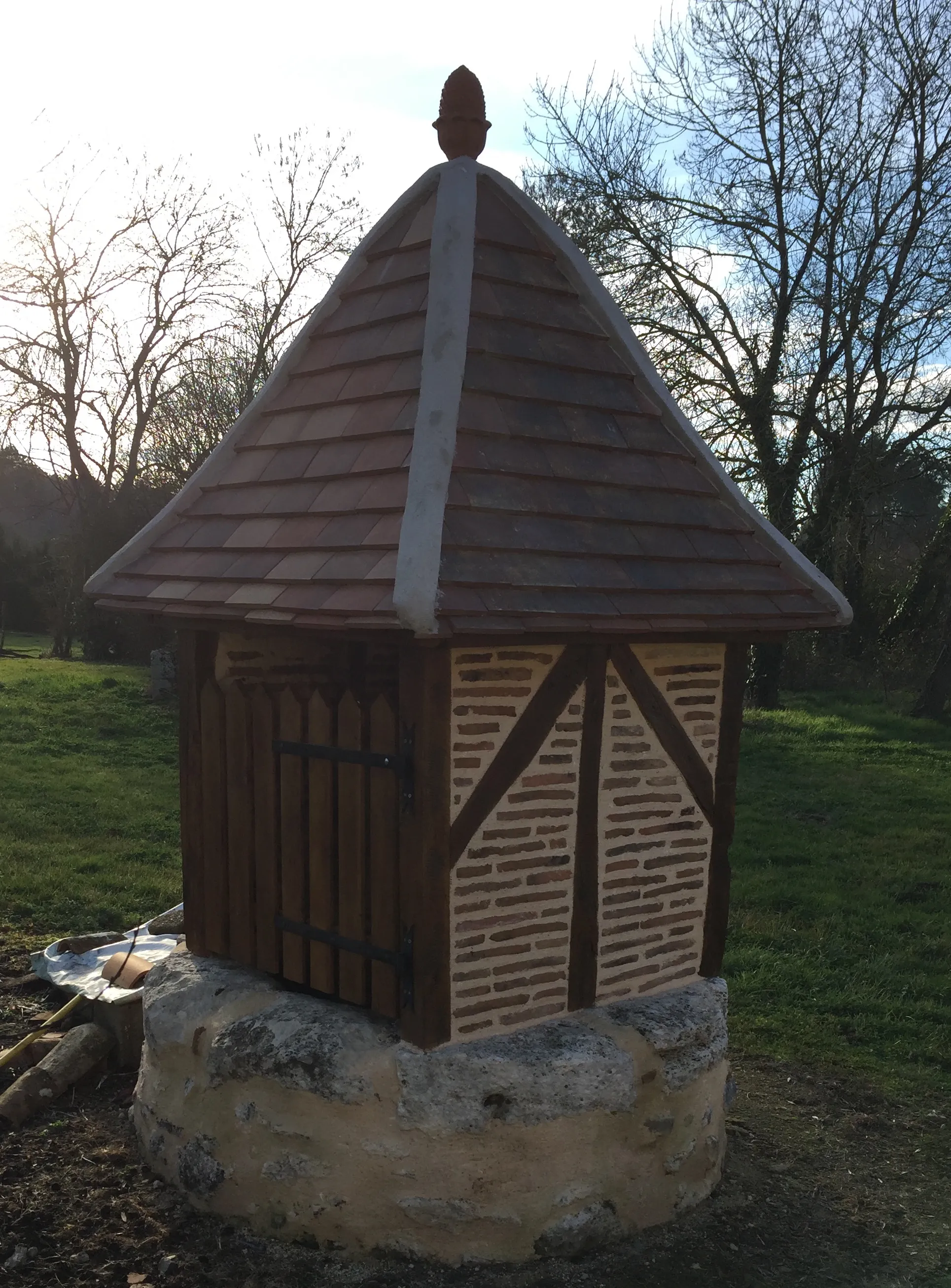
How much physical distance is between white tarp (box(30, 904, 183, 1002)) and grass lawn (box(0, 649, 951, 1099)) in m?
0.85

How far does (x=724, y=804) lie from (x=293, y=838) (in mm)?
1931

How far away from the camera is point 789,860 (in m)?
9.42

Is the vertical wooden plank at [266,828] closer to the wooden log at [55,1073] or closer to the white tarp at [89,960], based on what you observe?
the wooden log at [55,1073]

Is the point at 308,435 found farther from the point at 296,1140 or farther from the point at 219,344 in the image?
the point at 219,344

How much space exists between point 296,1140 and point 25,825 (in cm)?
643

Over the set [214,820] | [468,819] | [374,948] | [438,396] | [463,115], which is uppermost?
[463,115]

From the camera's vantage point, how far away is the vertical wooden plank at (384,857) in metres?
4.14

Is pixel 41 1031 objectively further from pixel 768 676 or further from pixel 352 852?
pixel 768 676

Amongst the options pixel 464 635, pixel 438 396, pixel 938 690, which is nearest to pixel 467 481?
pixel 438 396

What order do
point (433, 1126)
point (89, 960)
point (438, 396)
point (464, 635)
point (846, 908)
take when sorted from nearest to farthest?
point (464, 635), point (433, 1126), point (438, 396), point (89, 960), point (846, 908)

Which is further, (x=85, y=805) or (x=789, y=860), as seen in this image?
(x=85, y=805)

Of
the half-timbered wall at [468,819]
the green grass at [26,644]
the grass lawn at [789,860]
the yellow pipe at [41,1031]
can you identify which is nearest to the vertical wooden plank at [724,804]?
the half-timbered wall at [468,819]

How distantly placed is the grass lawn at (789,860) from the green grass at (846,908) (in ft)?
0.05

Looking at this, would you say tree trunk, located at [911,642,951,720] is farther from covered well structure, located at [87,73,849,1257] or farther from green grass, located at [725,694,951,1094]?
covered well structure, located at [87,73,849,1257]
